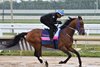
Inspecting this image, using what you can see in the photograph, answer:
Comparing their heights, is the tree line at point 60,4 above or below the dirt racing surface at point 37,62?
above

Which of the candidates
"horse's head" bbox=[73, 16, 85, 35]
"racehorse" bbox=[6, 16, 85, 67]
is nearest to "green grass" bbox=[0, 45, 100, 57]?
"racehorse" bbox=[6, 16, 85, 67]

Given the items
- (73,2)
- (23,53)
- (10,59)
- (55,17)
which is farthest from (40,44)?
(73,2)

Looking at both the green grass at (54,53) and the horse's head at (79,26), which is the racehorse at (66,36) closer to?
the horse's head at (79,26)

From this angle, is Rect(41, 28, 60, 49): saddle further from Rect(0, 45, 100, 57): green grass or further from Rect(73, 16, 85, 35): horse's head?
Rect(0, 45, 100, 57): green grass

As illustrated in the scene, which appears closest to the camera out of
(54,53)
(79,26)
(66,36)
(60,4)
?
(79,26)

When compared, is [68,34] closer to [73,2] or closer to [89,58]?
[89,58]

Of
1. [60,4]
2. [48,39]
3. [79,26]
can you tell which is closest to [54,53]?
[48,39]

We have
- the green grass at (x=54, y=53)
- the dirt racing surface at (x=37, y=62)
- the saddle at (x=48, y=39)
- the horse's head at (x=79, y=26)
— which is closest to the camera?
the horse's head at (x=79, y=26)

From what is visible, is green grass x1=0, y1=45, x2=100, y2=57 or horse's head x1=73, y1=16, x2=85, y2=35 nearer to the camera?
horse's head x1=73, y1=16, x2=85, y2=35

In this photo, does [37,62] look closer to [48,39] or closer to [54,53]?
[48,39]

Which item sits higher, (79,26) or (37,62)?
(79,26)

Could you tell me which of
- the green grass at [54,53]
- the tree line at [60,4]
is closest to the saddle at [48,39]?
the green grass at [54,53]

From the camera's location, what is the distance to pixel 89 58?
13781 millimetres

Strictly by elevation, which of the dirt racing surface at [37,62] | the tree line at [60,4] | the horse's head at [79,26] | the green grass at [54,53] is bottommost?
the green grass at [54,53]
